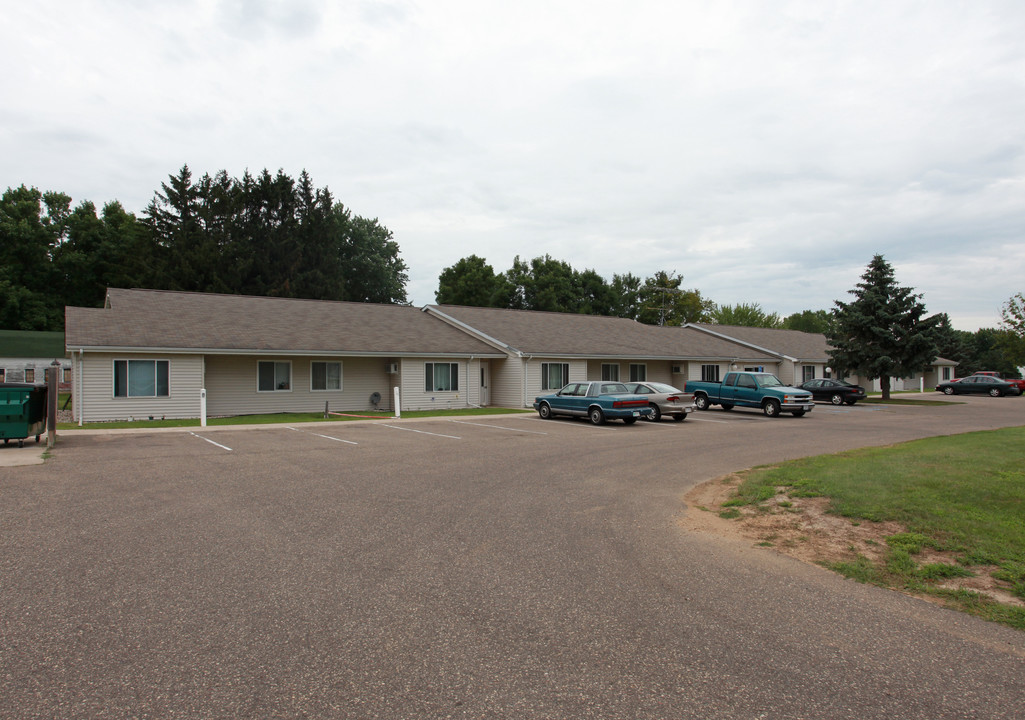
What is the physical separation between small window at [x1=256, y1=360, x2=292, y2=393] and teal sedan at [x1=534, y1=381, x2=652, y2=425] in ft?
33.3

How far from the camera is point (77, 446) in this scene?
15227 mm

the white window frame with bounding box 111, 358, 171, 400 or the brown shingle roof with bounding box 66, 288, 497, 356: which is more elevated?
the brown shingle roof with bounding box 66, 288, 497, 356

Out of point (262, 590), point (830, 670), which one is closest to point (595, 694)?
point (830, 670)

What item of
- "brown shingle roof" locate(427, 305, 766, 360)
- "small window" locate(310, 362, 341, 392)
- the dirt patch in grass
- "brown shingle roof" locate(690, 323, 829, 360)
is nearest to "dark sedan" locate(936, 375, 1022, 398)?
"brown shingle roof" locate(690, 323, 829, 360)

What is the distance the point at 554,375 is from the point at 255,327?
13.5 metres

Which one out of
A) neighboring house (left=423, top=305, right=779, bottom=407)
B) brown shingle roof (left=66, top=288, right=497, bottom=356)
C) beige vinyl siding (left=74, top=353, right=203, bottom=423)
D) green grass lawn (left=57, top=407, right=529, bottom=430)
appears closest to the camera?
green grass lawn (left=57, top=407, right=529, bottom=430)

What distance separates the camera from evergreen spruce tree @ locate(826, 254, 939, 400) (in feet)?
122

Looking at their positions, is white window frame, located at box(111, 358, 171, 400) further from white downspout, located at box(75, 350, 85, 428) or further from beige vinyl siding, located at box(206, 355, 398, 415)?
beige vinyl siding, located at box(206, 355, 398, 415)

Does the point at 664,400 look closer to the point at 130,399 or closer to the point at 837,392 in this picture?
the point at 837,392

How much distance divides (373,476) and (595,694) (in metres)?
7.94

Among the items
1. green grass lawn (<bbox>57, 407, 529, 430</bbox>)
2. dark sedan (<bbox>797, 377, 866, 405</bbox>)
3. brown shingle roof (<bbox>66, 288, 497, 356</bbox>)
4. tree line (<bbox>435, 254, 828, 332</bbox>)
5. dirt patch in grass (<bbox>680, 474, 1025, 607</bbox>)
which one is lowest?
dirt patch in grass (<bbox>680, 474, 1025, 607</bbox>)

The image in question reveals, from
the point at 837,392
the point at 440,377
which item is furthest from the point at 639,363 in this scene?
the point at 440,377

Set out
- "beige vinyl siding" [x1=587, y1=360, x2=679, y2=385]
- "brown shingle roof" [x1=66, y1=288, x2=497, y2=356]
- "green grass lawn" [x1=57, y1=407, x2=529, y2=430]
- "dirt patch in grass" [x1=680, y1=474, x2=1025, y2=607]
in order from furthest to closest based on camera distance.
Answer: "beige vinyl siding" [x1=587, y1=360, x2=679, y2=385] → "brown shingle roof" [x1=66, y1=288, x2=497, y2=356] → "green grass lawn" [x1=57, y1=407, x2=529, y2=430] → "dirt patch in grass" [x1=680, y1=474, x2=1025, y2=607]

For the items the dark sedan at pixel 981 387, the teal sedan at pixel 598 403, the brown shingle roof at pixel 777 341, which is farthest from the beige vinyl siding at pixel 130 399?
the dark sedan at pixel 981 387
